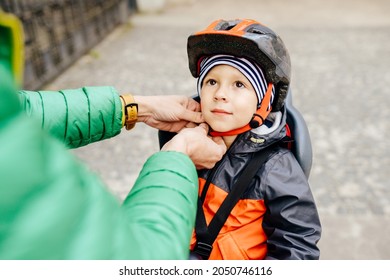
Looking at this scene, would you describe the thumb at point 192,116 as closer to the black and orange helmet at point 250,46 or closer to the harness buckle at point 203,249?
the black and orange helmet at point 250,46

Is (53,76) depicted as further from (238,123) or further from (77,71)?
(238,123)

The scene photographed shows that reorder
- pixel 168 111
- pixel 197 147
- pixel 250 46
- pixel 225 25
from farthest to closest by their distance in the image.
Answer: pixel 168 111 < pixel 225 25 < pixel 250 46 < pixel 197 147

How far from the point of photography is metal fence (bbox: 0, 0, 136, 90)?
15.8 feet

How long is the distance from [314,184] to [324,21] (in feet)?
20.6

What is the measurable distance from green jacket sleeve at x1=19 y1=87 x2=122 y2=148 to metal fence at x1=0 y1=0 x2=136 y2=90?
3364 mm

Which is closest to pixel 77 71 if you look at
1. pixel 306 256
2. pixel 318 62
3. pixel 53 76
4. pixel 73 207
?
pixel 53 76

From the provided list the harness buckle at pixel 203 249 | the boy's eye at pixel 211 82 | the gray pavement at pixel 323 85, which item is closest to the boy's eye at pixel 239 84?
the boy's eye at pixel 211 82

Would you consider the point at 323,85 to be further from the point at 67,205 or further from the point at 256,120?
the point at 67,205

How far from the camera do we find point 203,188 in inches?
65.2

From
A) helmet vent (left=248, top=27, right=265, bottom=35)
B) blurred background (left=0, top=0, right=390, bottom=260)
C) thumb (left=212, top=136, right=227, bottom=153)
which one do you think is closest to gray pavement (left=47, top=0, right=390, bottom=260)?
blurred background (left=0, top=0, right=390, bottom=260)

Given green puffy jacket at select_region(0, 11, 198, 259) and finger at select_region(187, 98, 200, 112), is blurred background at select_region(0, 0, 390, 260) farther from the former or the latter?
green puffy jacket at select_region(0, 11, 198, 259)

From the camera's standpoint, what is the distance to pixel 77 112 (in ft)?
5.18

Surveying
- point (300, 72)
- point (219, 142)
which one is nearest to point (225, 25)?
point (219, 142)

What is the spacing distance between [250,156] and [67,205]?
113cm
